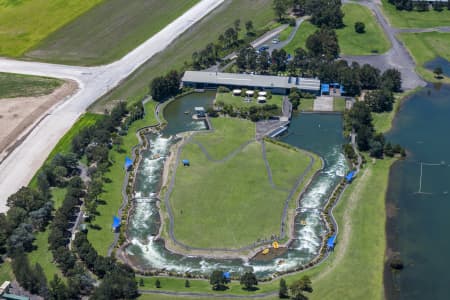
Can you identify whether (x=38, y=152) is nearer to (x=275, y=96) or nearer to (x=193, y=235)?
(x=193, y=235)

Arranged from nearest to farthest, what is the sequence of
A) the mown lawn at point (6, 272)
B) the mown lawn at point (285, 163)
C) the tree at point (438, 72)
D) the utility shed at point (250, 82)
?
1. the mown lawn at point (6, 272)
2. the mown lawn at point (285, 163)
3. the utility shed at point (250, 82)
4. the tree at point (438, 72)

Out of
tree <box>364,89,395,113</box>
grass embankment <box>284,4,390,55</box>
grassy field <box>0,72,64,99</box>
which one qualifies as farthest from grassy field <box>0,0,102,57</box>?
tree <box>364,89,395,113</box>

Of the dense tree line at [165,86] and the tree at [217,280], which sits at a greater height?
the dense tree line at [165,86]

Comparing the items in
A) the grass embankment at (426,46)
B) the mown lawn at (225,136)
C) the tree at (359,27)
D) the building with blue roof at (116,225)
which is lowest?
the building with blue roof at (116,225)

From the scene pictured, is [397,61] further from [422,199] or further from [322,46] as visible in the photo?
[422,199]

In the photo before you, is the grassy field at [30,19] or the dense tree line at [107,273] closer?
the dense tree line at [107,273]

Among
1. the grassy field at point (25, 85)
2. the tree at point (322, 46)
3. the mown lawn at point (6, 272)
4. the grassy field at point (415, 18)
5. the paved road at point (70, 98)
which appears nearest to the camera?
the mown lawn at point (6, 272)

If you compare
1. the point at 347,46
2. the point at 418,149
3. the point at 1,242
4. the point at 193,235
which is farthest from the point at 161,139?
the point at 347,46

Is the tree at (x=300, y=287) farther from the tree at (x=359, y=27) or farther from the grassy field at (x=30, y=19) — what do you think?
the grassy field at (x=30, y=19)

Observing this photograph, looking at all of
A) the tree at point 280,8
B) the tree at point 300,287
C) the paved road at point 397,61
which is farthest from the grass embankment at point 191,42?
the tree at point 300,287
